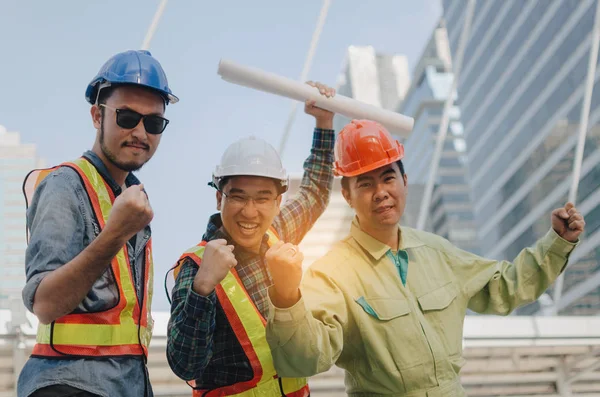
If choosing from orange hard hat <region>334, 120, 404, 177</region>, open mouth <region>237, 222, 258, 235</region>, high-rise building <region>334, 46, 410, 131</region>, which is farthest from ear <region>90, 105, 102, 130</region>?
high-rise building <region>334, 46, 410, 131</region>

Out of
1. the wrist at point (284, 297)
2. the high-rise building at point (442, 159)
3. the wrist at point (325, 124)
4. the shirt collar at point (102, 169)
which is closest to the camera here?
the wrist at point (284, 297)

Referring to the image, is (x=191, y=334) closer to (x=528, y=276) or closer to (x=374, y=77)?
(x=528, y=276)

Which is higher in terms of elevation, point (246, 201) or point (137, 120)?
point (137, 120)

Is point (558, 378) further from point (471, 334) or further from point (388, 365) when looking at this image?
point (388, 365)

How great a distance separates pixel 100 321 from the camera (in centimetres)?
159

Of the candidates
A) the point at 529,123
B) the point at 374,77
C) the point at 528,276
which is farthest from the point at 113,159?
the point at 374,77

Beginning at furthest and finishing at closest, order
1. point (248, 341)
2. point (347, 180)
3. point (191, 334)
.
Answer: point (347, 180), point (248, 341), point (191, 334)

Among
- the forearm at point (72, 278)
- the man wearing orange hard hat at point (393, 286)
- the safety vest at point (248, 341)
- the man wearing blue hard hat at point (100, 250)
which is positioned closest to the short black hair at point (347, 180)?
the man wearing orange hard hat at point (393, 286)

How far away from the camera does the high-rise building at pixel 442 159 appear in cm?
7844

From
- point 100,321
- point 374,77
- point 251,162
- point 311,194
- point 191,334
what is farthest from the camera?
point 374,77

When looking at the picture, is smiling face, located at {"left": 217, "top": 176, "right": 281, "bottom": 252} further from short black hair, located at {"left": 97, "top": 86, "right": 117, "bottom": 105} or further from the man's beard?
short black hair, located at {"left": 97, "top": 86, "right": 117, "bottom": 105}

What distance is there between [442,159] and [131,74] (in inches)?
3367

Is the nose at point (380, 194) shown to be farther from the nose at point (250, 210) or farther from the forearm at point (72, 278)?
Result: the forearm at point (72, 278)

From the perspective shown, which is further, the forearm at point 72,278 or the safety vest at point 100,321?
the safety vest at point 100,321
